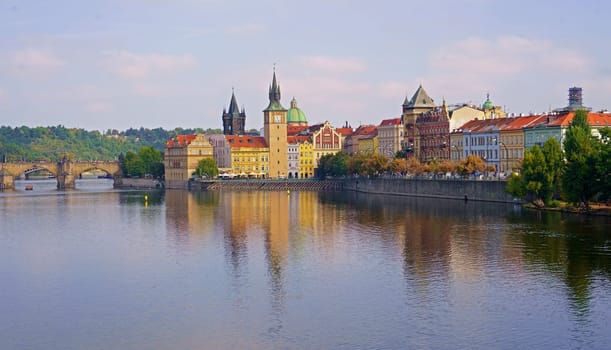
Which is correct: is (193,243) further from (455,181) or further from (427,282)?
(455,181)

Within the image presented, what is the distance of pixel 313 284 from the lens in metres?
46.0

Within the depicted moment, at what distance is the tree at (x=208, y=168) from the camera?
167m

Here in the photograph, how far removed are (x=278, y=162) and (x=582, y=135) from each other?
10521cm

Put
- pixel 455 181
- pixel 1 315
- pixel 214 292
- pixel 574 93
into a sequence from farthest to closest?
pixel 574 93, pixel 455 181, pixel 214 292, pixel 1 315

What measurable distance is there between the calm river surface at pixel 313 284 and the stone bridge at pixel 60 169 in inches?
4342

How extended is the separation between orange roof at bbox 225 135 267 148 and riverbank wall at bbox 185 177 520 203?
13129mm

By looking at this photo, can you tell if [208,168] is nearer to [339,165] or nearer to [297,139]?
[339,165]

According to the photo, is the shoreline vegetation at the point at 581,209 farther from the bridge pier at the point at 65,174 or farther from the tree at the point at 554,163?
the bridge pier at the point at 65,174

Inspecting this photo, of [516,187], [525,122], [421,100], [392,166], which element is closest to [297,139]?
[421,100]

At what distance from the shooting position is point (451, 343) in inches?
1348

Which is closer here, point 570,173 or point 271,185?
point 570,173

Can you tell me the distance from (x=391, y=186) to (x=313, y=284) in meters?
80.9

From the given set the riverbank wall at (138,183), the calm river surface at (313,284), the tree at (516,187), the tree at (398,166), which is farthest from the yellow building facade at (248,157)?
the calm river surface at (313,284)

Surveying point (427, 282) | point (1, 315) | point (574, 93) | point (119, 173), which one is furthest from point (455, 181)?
point (119, 173)
